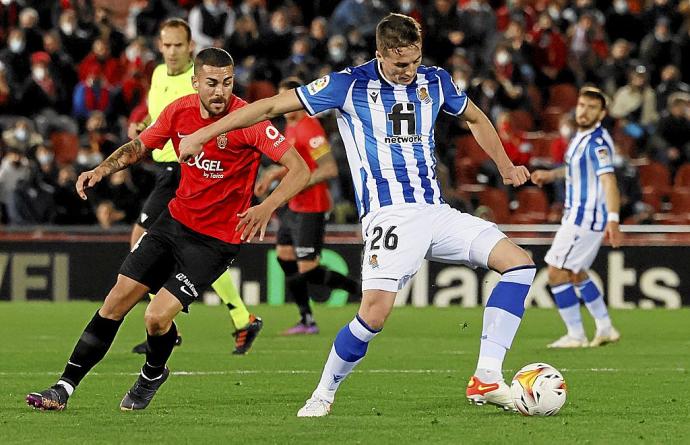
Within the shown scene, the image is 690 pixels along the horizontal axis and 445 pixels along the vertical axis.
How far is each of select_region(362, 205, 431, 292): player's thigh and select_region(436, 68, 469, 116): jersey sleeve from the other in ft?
2.03

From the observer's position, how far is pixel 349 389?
30.1 feet

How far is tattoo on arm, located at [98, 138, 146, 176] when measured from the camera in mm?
7895

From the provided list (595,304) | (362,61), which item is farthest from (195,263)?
(362,61)

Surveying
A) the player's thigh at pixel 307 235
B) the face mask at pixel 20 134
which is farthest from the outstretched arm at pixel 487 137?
the face mask at pixel 20 134

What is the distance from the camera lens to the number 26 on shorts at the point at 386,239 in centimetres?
764

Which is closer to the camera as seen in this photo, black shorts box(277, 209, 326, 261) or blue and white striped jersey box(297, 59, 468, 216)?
blue and white striped jersey box(297, 59, 468, 216)

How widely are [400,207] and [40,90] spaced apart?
45.1 ft

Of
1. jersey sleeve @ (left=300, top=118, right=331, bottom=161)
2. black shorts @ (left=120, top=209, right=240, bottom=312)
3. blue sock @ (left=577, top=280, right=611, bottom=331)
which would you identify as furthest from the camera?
jersey sleeve @ (left=300, top=118, right=331, bottom=161)

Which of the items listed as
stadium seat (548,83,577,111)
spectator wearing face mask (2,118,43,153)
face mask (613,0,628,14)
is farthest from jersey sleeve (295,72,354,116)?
face mask (613,0,628,14)

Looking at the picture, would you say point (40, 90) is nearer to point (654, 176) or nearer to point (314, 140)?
point (314, 140)

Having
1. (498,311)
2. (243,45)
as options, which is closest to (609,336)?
(498,311)

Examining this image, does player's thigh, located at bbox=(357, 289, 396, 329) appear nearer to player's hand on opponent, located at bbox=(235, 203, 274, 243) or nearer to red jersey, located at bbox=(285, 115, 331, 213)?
player's hand on opponent, located at bbox=(235, 203, 274, 243)

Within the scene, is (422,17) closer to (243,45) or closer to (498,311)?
(243,45)

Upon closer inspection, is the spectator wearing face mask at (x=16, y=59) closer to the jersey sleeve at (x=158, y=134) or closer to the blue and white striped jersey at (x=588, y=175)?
the blue and white striped jersey at (x=588, y=175)
